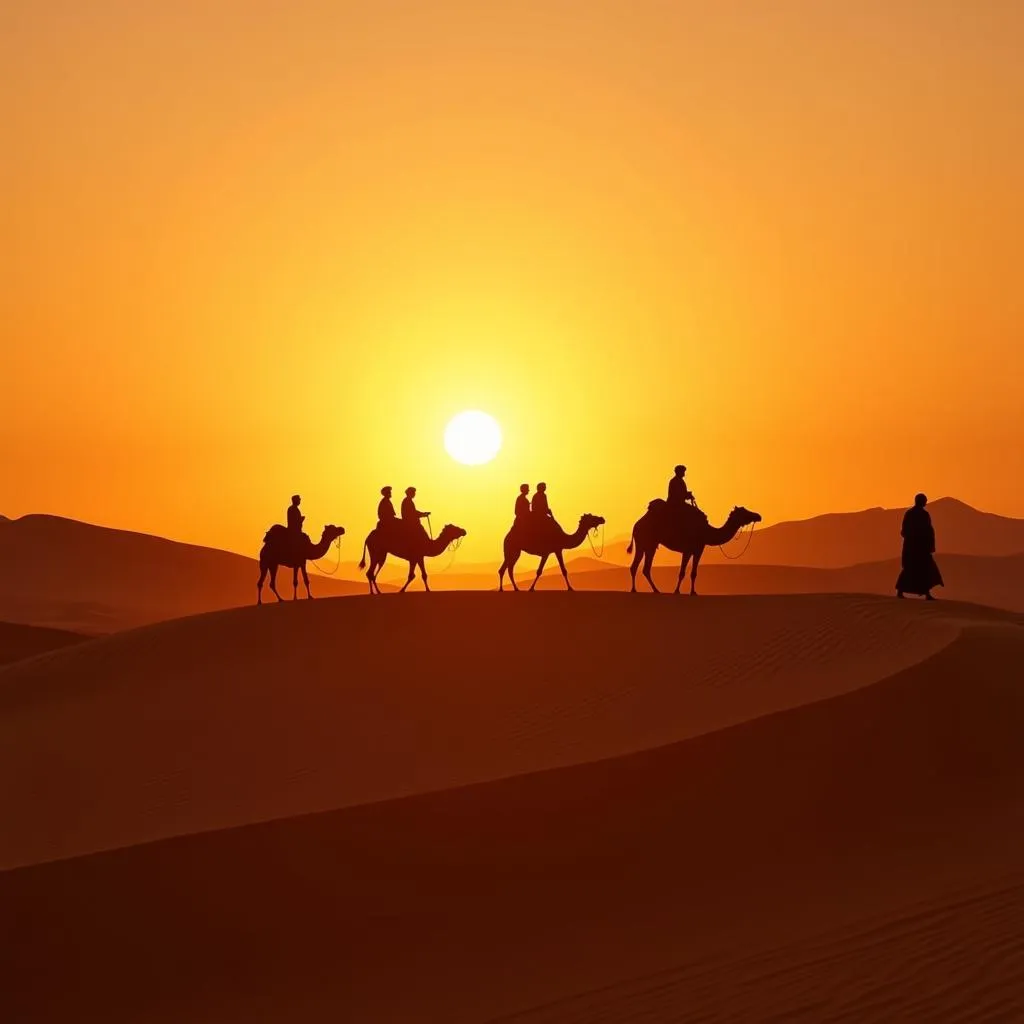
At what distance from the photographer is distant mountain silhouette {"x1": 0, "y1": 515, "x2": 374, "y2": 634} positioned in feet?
404

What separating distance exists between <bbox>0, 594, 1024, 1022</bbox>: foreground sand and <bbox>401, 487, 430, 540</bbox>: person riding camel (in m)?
4.83

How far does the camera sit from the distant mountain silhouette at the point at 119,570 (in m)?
123

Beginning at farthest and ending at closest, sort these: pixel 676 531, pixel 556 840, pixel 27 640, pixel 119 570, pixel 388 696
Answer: pixel 119 570, pixel 27 640, pixel 676 531, pixel 388 696, pixel 556 840

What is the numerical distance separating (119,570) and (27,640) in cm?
8858

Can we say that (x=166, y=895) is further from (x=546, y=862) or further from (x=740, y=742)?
(x=740, y=742)

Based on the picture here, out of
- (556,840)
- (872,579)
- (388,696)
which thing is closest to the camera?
(556,840)

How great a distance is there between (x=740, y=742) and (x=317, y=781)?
4604 millimetres

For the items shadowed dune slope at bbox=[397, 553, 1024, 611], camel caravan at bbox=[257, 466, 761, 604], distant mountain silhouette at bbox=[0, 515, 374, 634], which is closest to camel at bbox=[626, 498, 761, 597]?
camel caravan at bbox=[257, 466, 761, 604]

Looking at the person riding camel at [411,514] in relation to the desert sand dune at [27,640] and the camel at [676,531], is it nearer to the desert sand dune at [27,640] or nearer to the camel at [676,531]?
the camel at [676,531]

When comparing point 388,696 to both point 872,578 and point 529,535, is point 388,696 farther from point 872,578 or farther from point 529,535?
point 872,578

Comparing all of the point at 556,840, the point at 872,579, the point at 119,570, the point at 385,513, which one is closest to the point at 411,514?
the point at 385,513

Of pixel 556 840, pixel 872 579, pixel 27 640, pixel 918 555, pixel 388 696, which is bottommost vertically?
pixel 872 579

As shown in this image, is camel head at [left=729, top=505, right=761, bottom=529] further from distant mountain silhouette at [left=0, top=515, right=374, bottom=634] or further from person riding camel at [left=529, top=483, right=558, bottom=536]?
distant mountain silhouette at [left=0, top=515, right=374, bottom=634]

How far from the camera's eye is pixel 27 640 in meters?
46.0
